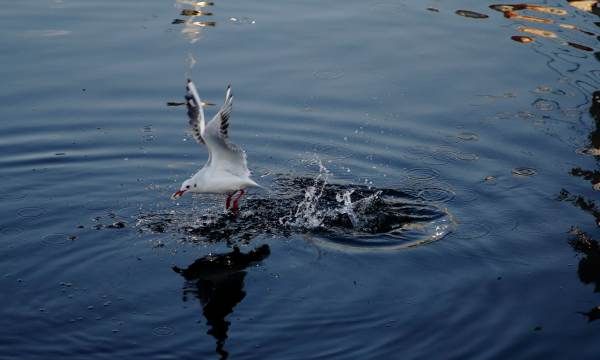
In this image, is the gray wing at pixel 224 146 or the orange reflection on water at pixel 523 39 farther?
the orange reflection on water at pixel 523 39

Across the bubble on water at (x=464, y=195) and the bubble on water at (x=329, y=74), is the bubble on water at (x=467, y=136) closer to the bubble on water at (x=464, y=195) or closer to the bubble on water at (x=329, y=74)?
the bubble on water at (x=464, y=195)

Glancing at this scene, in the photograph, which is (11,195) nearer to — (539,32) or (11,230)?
(11,230)

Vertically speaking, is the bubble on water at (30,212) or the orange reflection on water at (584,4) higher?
→ the orange reflection on water at (584,4)

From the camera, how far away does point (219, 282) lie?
30.4ft

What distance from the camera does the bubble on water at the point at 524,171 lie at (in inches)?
447

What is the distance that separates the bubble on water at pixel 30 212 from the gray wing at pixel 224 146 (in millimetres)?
1862

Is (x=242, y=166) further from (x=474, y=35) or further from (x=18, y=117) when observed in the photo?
(x=474, y=35)

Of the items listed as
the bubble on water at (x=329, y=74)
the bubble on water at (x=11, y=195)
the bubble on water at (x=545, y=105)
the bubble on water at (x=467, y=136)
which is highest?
the bubble on water at (x=329, y=74)

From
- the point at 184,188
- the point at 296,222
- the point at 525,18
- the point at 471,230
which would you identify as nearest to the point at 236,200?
the point at 184,188

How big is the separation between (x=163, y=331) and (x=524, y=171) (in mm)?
5074

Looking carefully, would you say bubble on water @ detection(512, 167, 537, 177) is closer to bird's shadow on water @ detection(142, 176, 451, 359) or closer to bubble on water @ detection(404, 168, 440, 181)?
bubble on water @ detection(404, 168, 440, 181)

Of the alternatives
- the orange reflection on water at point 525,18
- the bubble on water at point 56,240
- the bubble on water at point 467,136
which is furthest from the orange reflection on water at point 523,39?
the bubble on water at point 56,240

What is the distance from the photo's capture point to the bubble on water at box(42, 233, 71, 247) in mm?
9750

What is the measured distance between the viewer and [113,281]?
9.12 metres
